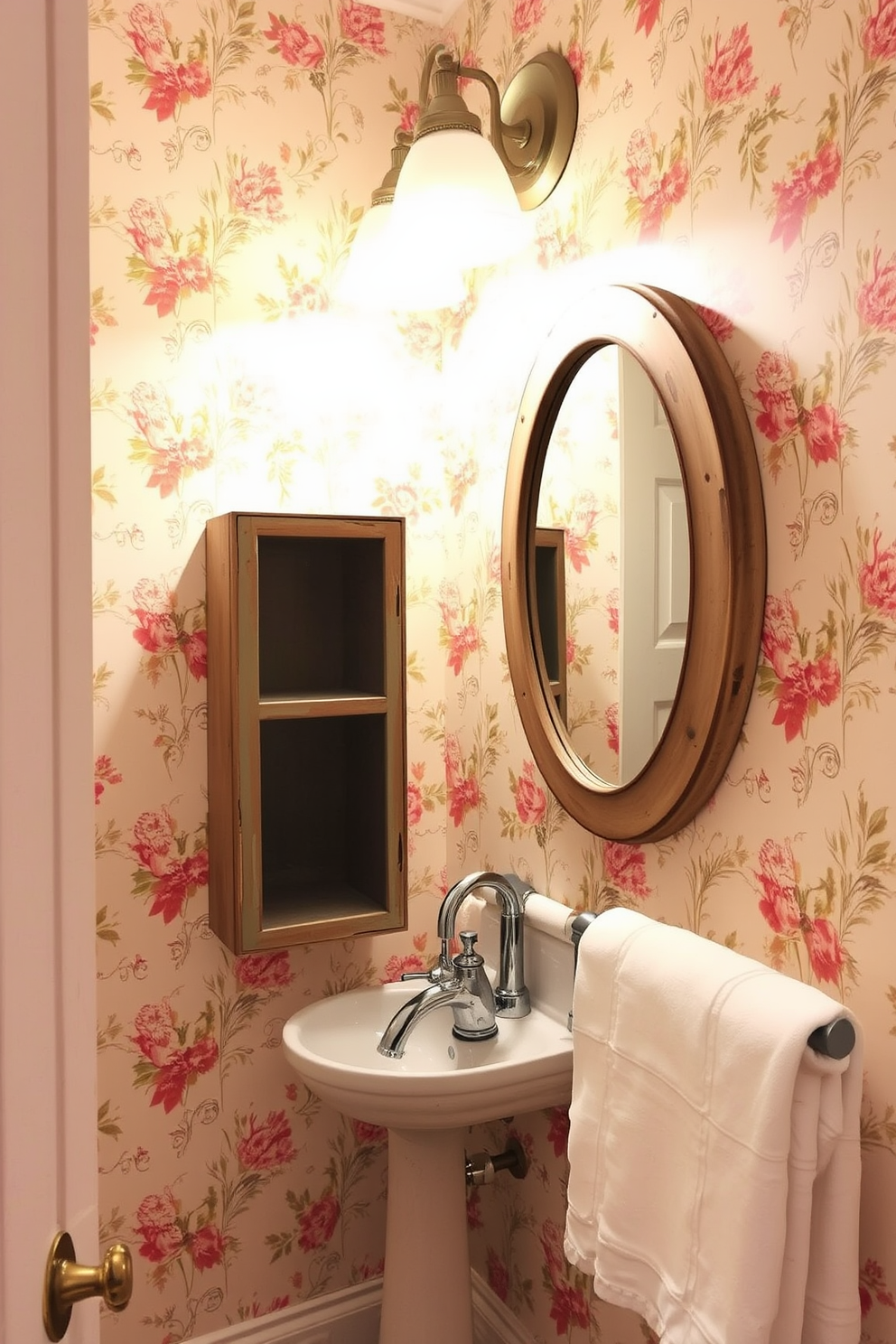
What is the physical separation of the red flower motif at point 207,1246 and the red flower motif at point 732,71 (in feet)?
5.99

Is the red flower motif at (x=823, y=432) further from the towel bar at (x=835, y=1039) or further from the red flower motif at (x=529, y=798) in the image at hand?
the red flower motif at (x=529, y=798)

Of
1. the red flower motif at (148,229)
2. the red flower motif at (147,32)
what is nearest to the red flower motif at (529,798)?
the red flower motif at (148,229)

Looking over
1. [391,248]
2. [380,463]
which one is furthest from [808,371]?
[380,463]

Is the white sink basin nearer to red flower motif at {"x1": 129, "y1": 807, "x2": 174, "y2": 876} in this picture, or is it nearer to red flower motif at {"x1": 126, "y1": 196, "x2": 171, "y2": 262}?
red flower motif at {"x1": 129, "y1": 807, "x2": 174, "y2": 876}

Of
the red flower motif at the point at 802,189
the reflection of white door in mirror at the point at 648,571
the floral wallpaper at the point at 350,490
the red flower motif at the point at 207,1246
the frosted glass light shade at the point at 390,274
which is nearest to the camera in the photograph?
the red flower motif at the point at 802,189

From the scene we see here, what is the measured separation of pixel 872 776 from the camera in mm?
1016

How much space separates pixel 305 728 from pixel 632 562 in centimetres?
69

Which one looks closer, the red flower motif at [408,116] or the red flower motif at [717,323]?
the red flower motif at [717,323]

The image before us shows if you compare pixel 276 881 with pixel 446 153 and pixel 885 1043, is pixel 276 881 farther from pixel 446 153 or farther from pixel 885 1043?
pixel 446 153

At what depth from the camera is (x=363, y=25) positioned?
1.79 metres

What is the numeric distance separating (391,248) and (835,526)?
0.87 meters

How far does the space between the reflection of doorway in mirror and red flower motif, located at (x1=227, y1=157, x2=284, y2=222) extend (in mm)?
639

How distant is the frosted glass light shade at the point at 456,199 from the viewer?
4.59 feet

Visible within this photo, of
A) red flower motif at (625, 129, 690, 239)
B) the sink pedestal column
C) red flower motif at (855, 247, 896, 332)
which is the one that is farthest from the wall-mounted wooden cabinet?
red flower motif at (855, 247, 896, 332)
